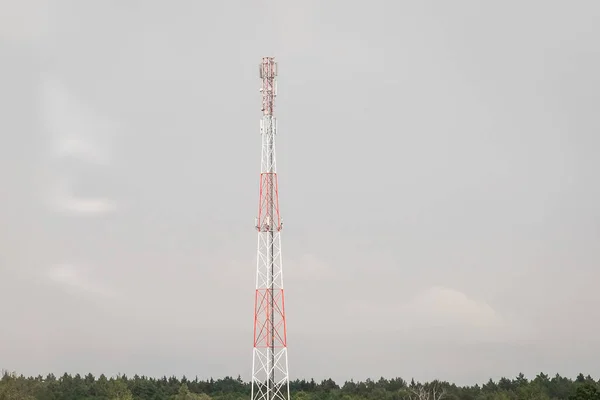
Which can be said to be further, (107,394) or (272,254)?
(107,394)

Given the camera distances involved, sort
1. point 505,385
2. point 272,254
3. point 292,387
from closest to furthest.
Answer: point 272,254, point 505,385, point 292,387

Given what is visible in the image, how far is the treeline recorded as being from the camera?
345ft

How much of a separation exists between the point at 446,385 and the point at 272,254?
76.4 metres

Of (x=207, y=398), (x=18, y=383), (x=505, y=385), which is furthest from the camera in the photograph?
(x=505, y=385)

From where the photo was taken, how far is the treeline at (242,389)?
10525 cm

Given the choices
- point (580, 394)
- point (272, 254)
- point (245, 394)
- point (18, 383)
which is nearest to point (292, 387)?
point (245, 394)

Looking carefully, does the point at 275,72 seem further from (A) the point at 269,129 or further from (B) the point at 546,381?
(B) the point at 546,381

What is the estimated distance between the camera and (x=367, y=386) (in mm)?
132875

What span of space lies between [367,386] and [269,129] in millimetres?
86610

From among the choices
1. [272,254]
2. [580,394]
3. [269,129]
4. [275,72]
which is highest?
[275,72]

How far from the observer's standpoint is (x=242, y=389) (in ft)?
453

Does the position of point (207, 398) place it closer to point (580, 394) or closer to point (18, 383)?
point (18, 383)

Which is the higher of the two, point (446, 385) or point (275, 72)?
point (275, 72)

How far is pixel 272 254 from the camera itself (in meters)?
52.6
